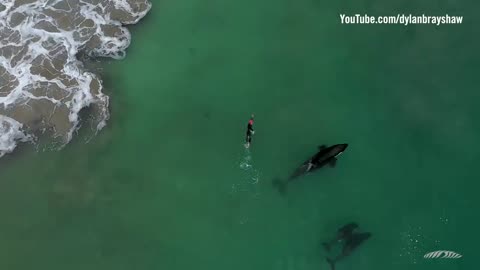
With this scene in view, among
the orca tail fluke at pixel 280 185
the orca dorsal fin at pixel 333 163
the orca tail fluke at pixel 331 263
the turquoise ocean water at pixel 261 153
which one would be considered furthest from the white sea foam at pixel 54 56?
the orca tail fluke at pixel 331 263

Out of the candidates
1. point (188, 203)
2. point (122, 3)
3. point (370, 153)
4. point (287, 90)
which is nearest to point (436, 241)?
point (370, 153)

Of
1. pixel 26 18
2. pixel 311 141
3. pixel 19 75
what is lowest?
pixel 19 75

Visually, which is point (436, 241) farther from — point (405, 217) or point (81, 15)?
point (81, 15)

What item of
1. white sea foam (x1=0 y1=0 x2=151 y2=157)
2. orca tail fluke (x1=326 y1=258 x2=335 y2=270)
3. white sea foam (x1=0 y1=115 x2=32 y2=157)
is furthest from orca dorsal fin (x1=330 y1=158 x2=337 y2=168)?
white sea foam (x1=0 y1=115 x2=32 y2=157)

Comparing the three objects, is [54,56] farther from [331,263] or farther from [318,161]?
[331,263]

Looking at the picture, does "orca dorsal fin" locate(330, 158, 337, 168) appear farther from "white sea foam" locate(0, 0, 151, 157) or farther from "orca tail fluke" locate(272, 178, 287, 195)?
"white sea foam" locate(0, 0, 151, 157)
